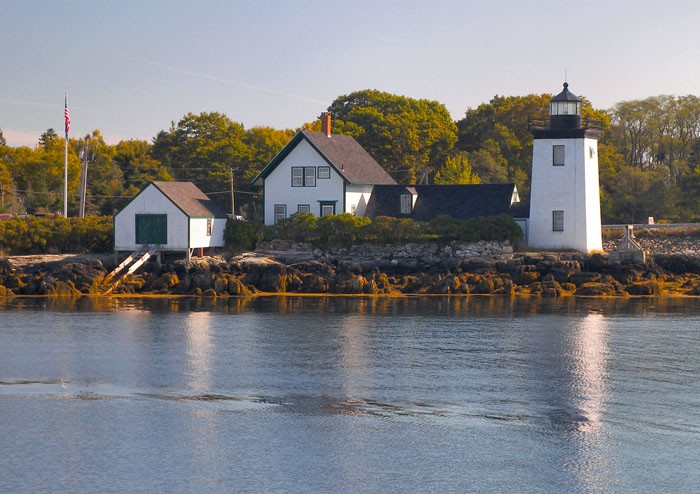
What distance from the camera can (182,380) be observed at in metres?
26.4

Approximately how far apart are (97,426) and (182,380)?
471 cm

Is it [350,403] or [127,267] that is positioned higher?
[127,267]

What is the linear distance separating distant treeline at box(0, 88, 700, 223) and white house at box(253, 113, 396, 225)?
36.7 feet

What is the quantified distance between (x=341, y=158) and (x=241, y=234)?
6.68 m

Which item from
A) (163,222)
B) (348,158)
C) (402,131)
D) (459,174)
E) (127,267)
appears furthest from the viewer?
(402,131)

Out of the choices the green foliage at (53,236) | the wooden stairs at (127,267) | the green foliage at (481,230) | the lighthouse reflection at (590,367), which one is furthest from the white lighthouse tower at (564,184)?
the green foliage at (53,236)

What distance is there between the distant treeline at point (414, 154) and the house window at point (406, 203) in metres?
10.4

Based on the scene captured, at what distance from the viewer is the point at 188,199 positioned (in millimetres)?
51094

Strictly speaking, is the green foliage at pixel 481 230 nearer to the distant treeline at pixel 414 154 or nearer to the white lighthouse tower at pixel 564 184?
the white lighthouse tower at pixel 564 184

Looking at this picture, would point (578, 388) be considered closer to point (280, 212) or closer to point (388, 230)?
point (388, 230)

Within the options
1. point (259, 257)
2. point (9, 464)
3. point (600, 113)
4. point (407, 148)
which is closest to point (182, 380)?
point (9, 464)

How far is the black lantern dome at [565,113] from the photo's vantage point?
→ 164ft

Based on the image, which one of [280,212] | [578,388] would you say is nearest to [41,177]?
[280,212]

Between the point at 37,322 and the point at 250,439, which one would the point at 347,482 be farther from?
the point at 37,322
